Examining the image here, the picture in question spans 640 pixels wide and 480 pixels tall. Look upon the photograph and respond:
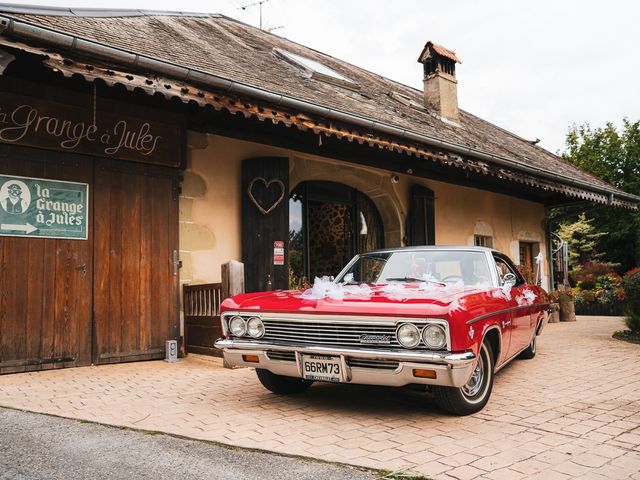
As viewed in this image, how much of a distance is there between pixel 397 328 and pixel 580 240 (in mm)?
30396

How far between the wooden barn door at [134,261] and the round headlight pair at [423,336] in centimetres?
403

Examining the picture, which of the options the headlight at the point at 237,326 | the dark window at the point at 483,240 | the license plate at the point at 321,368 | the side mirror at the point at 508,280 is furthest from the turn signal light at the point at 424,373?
the dark window at the point at 483,240

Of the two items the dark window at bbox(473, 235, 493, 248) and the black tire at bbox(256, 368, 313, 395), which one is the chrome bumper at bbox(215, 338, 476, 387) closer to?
the black tire at bbox(256, 368, 313, 395)

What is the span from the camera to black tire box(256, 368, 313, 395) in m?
4.50

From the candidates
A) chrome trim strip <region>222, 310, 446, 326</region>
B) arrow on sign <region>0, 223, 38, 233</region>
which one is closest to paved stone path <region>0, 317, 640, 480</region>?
chrome trim strip <region>222, 310, 446, 326</region>

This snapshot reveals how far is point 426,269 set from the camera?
478 cm

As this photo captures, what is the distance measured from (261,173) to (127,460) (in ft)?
17.8

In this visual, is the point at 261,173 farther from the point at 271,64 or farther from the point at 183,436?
the point at 183,436

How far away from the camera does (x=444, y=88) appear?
13234 millimetres

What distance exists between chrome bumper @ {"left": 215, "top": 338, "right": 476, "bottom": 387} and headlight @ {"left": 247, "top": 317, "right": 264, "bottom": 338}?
0.11 m

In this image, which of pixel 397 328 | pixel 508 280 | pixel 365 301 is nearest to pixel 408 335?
pixel 397 328

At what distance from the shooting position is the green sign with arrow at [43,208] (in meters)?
5.72

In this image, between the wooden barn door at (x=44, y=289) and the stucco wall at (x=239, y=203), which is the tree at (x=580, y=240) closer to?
the stucco wall at (x=239, y=203)

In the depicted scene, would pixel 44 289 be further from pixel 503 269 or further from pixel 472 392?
pixel 503 269
